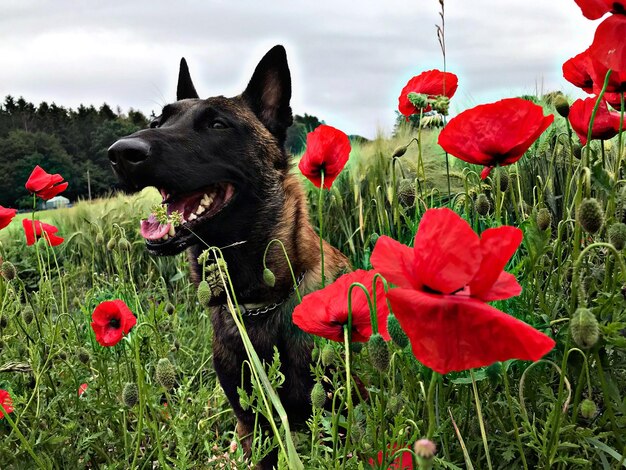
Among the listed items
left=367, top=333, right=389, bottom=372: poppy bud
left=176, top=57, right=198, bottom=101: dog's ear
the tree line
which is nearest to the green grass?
left=367, top=333, right=389, bottom=372: poppy bud

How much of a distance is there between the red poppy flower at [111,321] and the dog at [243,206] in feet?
1.26

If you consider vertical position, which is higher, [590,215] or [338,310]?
[590,215]

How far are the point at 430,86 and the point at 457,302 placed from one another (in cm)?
144

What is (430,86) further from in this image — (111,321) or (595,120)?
(111,321)

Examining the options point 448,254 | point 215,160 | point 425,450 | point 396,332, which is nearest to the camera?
point 425,450

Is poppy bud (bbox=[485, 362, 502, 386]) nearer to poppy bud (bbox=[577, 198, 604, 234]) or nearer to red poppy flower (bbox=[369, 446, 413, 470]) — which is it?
red poppy flower (bbox=[369, 446, 413, 470])

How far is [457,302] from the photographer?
772 mm

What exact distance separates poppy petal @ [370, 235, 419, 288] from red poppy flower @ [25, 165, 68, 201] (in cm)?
203

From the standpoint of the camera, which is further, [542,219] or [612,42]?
[542,219]

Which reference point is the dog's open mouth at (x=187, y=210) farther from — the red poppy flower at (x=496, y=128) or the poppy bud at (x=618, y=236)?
the poppy bud at (x=618, y=236)

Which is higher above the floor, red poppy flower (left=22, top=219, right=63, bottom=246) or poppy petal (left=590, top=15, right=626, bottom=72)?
poppy petal (left=590, top=15, right=626, bottom=72)

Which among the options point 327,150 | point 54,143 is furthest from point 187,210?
point 54,143

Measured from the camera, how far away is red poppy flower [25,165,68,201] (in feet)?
8.25

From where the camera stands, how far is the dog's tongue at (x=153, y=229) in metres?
2.32
